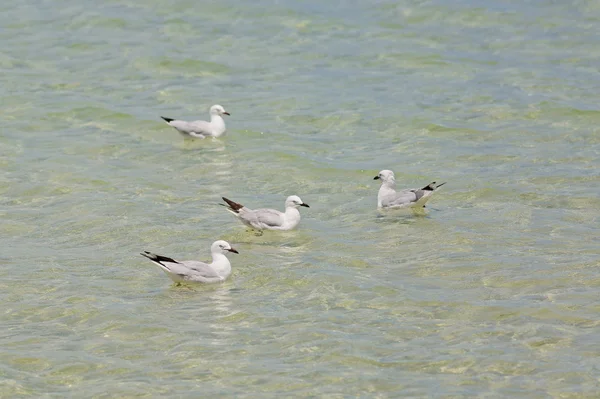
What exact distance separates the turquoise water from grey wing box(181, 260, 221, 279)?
0.17 m

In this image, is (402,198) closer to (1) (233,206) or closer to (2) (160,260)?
(1) (233,206)

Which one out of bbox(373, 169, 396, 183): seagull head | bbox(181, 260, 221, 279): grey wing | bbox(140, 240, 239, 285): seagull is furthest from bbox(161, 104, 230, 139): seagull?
bbox(181, 260, 221, 279): grey wing

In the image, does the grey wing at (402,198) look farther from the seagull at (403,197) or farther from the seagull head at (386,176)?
the seagull head at (386,176)

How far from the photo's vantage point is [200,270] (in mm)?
12453

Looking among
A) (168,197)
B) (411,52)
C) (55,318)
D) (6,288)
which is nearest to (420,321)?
(55,318)

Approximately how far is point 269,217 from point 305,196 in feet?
5.89

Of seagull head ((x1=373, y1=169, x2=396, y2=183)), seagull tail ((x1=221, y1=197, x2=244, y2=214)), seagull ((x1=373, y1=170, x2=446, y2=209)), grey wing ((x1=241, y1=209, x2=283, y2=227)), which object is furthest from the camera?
seagull head ((x1=373, y1=169, x2=396, y2=183))

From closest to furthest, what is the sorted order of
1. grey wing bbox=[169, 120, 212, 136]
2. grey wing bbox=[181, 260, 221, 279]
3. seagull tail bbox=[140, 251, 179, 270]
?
seagull tail bbox=[140, 251, 179, 270]
grey wing bbox=[181, 260, 221, 279]
grey wing bbox=[169, 120, 212, 136]

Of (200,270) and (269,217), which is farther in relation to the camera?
(269,217)

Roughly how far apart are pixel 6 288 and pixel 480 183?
693cm

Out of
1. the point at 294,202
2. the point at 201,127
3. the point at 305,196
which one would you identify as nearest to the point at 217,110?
the point at 201,127

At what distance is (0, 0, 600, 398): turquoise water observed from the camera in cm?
1021

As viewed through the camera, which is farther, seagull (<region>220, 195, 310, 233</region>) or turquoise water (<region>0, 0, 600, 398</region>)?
seagull (<region>220, 195, 310, 233</region>)

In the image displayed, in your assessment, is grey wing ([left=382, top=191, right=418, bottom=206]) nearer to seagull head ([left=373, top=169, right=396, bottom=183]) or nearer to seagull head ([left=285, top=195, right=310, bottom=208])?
seagull head ([left=373, top=169, right=396, bottom=183])
